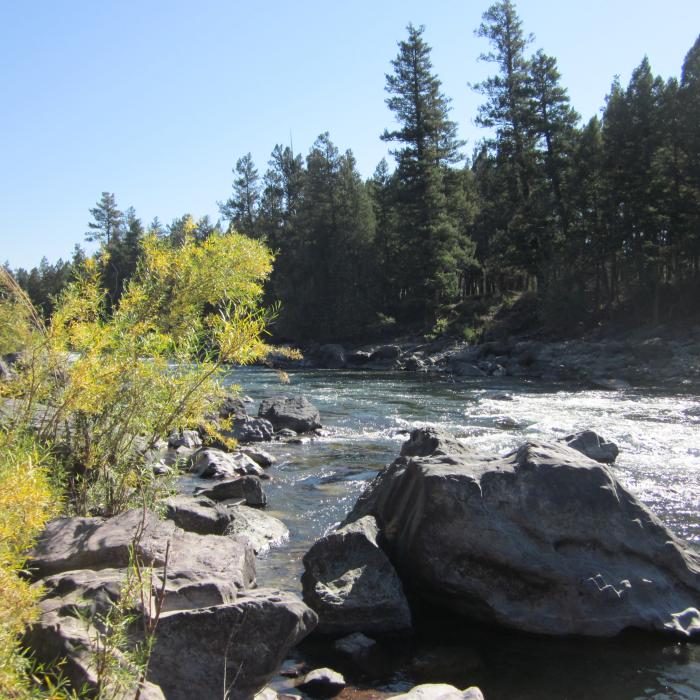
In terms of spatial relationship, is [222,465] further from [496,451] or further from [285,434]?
[496,451]

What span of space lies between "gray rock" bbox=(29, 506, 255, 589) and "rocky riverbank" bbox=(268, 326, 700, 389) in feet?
80.5

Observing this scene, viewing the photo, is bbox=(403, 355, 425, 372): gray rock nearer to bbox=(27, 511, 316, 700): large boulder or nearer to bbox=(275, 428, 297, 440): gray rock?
bbox=(275, 428, 297, 440): gray rock

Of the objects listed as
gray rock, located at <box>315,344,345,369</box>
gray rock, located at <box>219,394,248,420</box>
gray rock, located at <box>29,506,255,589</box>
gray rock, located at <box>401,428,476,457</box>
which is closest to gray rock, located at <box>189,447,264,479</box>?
gray rock, located at <box>219,394,248,420</box>

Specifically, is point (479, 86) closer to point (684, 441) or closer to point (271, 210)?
point (271, 210)

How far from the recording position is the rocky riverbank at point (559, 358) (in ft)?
99.8

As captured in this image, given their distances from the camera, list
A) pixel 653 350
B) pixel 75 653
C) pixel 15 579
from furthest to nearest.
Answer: pixel 653 350 < pixel 75 653 < pixel 15 579

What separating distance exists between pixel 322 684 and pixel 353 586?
4.48 ft

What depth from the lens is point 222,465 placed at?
535 inches

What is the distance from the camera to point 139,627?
182 inches

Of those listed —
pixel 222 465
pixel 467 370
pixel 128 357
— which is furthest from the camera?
pixel 467 370

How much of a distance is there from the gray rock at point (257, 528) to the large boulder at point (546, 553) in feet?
7.28

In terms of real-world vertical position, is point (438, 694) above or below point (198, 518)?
below

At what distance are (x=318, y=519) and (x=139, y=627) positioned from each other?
20.2 ft

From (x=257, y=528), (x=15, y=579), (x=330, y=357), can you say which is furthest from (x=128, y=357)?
(x=330, y=357)
